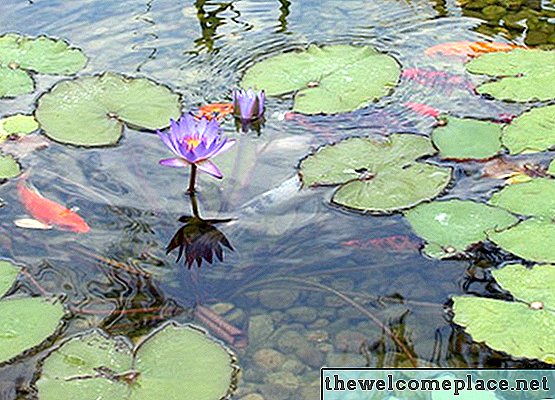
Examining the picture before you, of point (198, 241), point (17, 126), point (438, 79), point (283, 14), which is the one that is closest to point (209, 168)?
point (198, 241)

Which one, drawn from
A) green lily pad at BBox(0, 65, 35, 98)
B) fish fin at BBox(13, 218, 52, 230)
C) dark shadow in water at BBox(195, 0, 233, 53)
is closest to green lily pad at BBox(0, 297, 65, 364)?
fish fin at BBox(13, 218, 52, 230)

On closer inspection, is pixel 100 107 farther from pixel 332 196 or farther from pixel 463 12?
pixel 463 12

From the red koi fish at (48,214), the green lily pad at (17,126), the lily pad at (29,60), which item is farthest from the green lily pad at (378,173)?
the lily pad at (29,60)

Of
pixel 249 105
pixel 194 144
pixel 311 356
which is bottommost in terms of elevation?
pixel 311 356

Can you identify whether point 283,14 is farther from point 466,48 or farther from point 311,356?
point 311,356

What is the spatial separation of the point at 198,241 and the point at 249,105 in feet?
2.11

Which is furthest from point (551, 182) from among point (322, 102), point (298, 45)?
point (298, 45)

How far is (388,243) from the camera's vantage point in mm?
2156

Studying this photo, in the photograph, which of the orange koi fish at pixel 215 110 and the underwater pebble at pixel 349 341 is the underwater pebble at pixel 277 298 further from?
the orange koi fish at pixel 215 110

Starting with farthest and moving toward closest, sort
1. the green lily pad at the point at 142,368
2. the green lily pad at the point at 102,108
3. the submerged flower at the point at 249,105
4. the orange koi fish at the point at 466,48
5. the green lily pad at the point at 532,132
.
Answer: the orange koi fish at the point at 466,48
the submerged flower at the point at 249,105
the green lily pad at the point at 102,108
the green lily pad at the point at 532,132
the green lily pad at the point at 142,368

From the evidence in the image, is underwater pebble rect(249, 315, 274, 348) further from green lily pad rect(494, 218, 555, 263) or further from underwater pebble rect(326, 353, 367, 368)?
green lily pad rect(494, 218, 555, 263)

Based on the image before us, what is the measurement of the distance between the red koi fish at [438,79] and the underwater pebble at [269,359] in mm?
1353

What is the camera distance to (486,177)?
239 centimetres

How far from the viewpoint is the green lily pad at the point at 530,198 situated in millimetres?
2143
